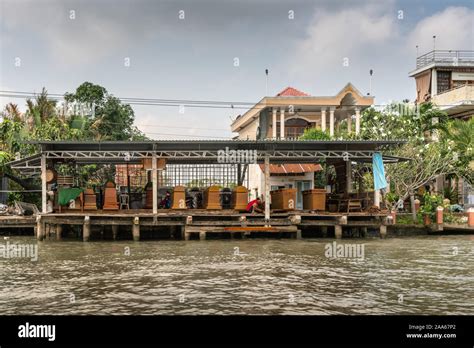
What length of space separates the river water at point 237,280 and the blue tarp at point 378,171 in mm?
3792

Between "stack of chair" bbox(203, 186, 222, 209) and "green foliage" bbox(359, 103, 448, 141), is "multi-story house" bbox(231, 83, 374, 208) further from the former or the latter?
"stack of chair" bbox(203, 186, 222, 209)

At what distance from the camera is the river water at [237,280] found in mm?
9688

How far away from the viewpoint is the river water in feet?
31.8

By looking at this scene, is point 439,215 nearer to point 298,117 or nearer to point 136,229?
point 298,117

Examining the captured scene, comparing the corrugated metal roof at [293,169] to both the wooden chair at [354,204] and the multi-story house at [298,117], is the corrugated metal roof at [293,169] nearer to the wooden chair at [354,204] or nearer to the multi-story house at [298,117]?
the multi-story house at [298,117]

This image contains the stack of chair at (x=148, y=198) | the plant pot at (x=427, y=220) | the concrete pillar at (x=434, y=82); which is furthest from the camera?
the concrete pillar at (x=434, y=82)

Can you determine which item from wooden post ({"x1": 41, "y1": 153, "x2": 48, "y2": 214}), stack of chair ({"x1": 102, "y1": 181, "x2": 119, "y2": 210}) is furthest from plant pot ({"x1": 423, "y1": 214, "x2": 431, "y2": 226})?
wooden post ({"x1": 41, "y1": 153, "x2": 48, "y2": 214})

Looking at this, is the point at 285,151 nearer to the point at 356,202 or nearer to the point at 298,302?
the point at 356,202

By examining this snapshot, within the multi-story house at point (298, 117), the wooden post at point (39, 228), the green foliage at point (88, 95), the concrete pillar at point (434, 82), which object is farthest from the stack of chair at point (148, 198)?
Result: the concrete pillar at point (434, 82)

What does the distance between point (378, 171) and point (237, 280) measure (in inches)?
494

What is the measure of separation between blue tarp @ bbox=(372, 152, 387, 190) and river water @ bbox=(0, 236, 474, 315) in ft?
12.4
